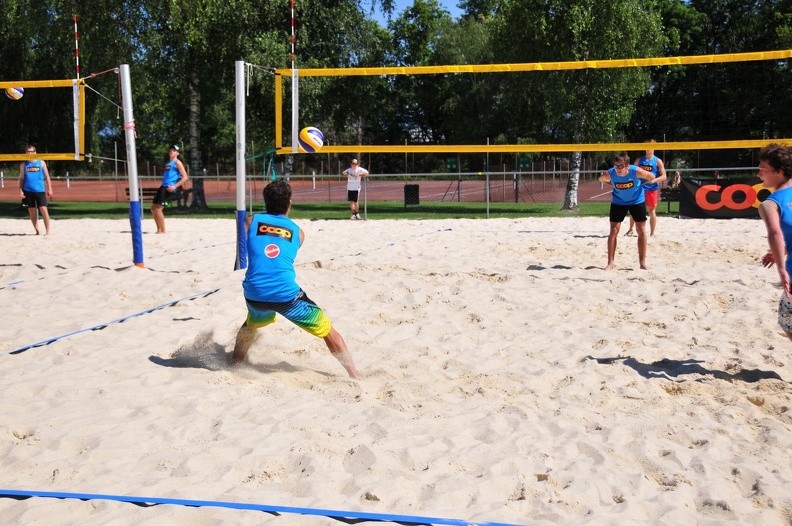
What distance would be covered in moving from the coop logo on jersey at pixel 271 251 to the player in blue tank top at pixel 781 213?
2.54 m

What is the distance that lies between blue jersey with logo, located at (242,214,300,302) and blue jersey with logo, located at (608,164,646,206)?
473 centimetres

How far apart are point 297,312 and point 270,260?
0.33 metres

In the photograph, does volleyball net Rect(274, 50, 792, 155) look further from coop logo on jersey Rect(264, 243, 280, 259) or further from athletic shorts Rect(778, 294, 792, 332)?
athletic shorts Rect(778, 294, 792, 332)

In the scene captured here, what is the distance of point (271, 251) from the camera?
4305 mm

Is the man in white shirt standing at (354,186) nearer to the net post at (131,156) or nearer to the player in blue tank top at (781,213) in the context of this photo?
the net post at (131,156)

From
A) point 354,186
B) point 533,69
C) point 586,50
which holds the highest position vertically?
point 586,50

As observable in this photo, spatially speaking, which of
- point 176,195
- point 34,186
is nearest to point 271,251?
point 34,186

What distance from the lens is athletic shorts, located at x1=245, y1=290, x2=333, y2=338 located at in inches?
169

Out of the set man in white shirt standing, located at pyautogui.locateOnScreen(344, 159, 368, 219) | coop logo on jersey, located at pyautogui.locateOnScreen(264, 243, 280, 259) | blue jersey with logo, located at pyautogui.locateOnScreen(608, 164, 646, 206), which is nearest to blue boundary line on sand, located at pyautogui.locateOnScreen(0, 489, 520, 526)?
coop logo on jersey, located at pyautogui.locateOnScreen(264, 243, 280, 259)

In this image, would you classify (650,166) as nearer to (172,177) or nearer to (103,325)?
(172,177)

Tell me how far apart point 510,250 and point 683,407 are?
5.47m

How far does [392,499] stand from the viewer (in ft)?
9.27

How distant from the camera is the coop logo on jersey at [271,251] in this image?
169 inches

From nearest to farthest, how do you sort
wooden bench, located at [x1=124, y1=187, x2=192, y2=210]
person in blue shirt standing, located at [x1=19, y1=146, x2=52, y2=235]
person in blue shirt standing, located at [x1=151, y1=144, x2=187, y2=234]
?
1. person in blue shirt standing, located at [x1=151, y1=144, x2=187, y2=234]
2. person in blue shirt standing, located at [x1=19, y1=146, x2=52, y2=235]
3. wooden bench, located at [x1=124, y1=187, x2=192, y2=210]
